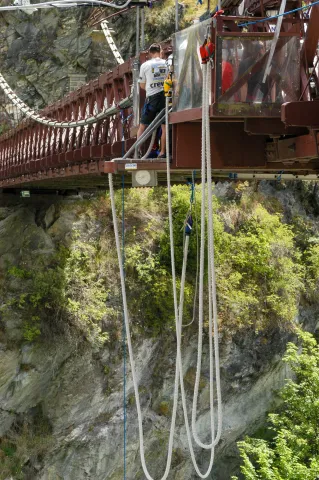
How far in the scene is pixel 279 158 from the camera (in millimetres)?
6039

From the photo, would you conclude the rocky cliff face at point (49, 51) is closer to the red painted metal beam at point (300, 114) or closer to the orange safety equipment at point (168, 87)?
the orange safety equipment at point (168, 87)

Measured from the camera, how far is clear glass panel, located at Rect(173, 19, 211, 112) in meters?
5.80

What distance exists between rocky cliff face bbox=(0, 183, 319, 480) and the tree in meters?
1.34

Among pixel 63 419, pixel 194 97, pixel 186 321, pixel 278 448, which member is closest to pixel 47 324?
pixel 63 419

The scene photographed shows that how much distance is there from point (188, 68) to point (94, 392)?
1092 cm

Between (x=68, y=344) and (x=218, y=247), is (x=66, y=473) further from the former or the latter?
(x=218, y=247)

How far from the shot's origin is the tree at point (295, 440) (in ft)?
42.3

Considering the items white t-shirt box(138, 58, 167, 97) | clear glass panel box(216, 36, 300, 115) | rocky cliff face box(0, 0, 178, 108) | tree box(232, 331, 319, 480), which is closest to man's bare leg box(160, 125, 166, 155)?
white t-shirt box(138, 58, 167, 97)

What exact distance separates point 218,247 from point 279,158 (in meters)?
11.9

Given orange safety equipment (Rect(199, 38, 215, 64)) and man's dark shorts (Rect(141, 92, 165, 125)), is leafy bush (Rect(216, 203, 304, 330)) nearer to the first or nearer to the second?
man's dark shorts (Rect(141, 92, 165, 125))

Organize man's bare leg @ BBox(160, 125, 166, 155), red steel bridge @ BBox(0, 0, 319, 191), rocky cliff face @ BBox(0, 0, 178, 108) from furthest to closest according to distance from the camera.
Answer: rocky cliff face @ BBox(0, 0, 178, 108) → man's bare leg @ BBox(160, 125, 166, 155) → red steel bridge @ BBox(0, 0, 319, 191)

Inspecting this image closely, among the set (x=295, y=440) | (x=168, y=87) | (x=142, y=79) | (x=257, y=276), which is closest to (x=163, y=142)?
(x=168, y=87)

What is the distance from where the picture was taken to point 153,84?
277 inches

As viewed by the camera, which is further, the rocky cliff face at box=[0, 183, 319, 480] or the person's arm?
the rocky cliff face at box=[0, 183, 319, 480]
